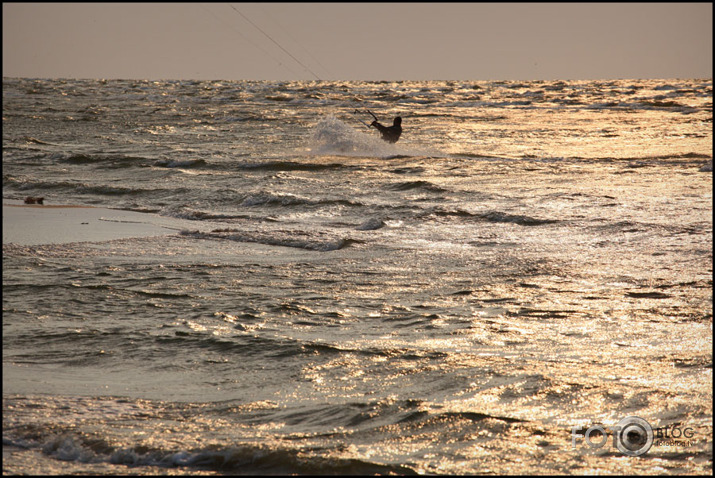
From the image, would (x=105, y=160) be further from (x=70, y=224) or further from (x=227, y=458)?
(x=227, y=458)

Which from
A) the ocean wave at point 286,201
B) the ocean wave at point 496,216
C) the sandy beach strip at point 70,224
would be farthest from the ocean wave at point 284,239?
the ocean wave at point 286,201

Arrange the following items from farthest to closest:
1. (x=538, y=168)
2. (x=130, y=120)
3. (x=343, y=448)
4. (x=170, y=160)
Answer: (x=130, y=120)
(x=170, y=160)
(x=538, y=168)
(x=343, y=448)

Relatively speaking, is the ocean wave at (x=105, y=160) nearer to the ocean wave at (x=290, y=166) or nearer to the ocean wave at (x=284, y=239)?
the ocean wave at (x=290, y=166)

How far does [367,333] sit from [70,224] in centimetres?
679

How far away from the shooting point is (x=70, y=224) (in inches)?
427

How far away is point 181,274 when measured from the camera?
744 cm

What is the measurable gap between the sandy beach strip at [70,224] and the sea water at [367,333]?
348 mm

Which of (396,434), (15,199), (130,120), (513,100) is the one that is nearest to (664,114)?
(513,100)

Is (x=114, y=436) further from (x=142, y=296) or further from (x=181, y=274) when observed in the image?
(x=181, y=274)

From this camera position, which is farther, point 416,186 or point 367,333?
point 416,186

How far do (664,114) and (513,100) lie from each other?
1739cm

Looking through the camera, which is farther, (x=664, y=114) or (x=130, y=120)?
(x=664, y=114)

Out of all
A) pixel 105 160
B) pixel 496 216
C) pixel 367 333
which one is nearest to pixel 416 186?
pixel 496 216

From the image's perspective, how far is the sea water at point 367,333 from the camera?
3.64 metres
